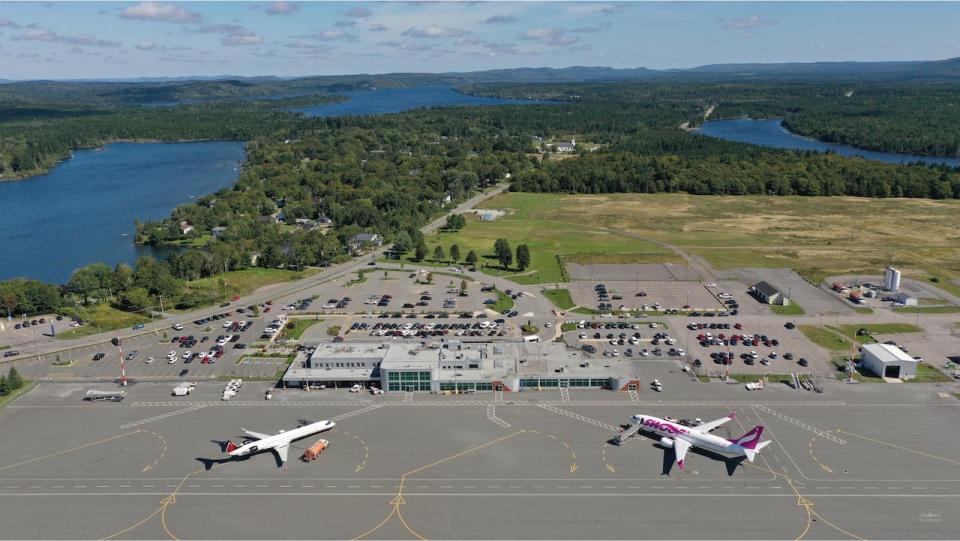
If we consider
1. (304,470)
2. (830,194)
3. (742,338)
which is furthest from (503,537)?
(830,194)

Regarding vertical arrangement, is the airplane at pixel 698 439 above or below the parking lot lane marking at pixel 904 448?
above

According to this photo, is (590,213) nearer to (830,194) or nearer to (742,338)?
(830,194)

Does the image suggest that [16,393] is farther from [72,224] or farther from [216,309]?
[72,224]

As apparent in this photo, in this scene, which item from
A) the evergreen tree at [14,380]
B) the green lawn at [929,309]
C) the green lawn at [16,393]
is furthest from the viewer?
the green lawn at [929,309]

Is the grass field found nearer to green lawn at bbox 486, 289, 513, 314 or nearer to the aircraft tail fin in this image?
green lawn at bbox 486, 289, 513, 314

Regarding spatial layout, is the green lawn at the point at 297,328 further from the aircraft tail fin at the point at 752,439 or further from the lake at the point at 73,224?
the lake at the point at 73,224

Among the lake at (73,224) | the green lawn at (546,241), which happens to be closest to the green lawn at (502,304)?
the green lawn at (546,241)

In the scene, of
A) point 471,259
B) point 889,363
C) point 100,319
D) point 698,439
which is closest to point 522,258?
point 471,259
